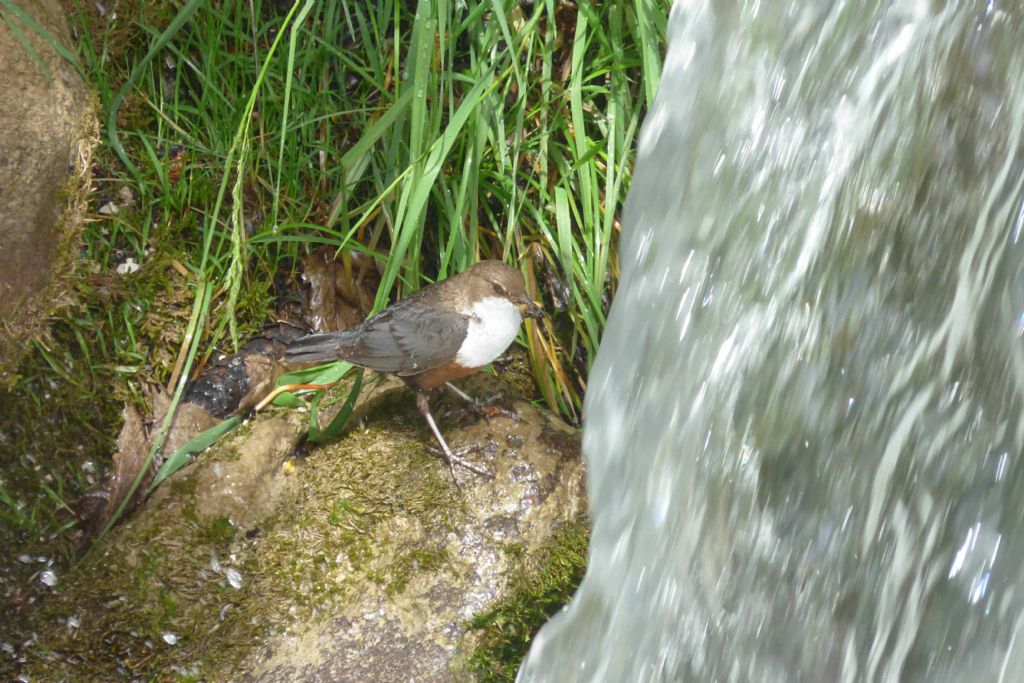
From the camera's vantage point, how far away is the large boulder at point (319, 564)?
3094 millimetres

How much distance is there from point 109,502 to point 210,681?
93cm

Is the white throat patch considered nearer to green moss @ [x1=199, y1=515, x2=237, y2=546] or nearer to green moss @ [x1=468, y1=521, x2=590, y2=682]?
green moss @ [x1=468, y1=521, x2=590, y2=682]

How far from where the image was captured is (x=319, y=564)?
3258mm

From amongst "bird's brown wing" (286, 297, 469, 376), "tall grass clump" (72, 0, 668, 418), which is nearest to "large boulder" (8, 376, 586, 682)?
"bird's brown wing" (286, 297, 469, 376)

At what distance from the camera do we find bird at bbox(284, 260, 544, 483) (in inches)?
134

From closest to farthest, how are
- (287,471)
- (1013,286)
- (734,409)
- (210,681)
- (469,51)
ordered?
(1013,286), (734,409), (210,681), (287,471), (469,51)

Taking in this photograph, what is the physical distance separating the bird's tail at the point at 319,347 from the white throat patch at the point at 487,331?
0.39 metres

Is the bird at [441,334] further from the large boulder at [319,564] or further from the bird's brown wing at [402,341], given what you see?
the large boulder at [319,564]

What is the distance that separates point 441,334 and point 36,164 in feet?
4.52

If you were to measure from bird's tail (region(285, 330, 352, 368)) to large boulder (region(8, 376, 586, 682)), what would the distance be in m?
0.30

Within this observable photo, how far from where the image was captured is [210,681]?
9.98ft

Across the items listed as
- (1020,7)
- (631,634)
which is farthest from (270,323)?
(1020,7)

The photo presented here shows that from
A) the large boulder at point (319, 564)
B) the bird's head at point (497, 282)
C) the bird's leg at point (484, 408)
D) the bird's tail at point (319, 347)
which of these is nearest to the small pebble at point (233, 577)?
the large boulder at point (319, 564)

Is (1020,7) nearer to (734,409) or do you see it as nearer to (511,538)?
(734,409)
